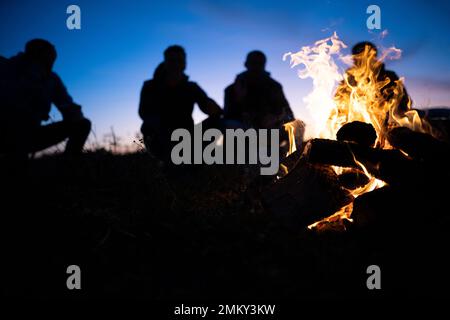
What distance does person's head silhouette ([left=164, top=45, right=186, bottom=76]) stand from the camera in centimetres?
601

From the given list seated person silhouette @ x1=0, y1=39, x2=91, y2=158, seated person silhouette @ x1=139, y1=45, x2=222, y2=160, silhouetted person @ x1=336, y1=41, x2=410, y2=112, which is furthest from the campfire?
seated person silhouette @ x1=0, y1=39, x2=91, y2=158

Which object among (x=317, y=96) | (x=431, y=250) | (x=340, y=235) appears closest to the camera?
(x=431, y=250)

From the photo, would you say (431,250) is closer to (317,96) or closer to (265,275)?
(265,275)

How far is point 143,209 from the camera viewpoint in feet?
11.1

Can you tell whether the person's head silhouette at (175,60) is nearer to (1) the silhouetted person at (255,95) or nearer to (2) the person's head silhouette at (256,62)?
(1) the silhouetted person at (255,95)

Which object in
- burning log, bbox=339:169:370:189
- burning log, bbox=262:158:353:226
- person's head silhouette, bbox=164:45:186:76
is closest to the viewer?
burning log, bbox=262:158:353:226

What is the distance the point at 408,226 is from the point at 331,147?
0.91 metres

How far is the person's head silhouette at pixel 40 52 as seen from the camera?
5066 mm

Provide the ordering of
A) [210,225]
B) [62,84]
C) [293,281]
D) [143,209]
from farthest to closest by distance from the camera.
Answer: [62,84]
[143,209]
[210,225]
[293,281]

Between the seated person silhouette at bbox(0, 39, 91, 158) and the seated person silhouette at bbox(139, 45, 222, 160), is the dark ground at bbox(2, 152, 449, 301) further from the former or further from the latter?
the seated person silhouette at bbox(139, 45, 222, 160)

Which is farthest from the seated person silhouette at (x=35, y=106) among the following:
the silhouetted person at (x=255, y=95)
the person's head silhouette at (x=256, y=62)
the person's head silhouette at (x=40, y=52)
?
the person's head silhouette at (x=256, y=62)

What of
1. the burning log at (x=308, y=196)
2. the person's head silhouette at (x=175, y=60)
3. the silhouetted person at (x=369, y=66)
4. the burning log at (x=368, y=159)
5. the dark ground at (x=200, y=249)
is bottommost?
the dark ground at (x=200, y=249)

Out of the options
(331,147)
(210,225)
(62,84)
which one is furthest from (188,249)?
(62,84)

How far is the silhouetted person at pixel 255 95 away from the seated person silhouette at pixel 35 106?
3.22 metres
